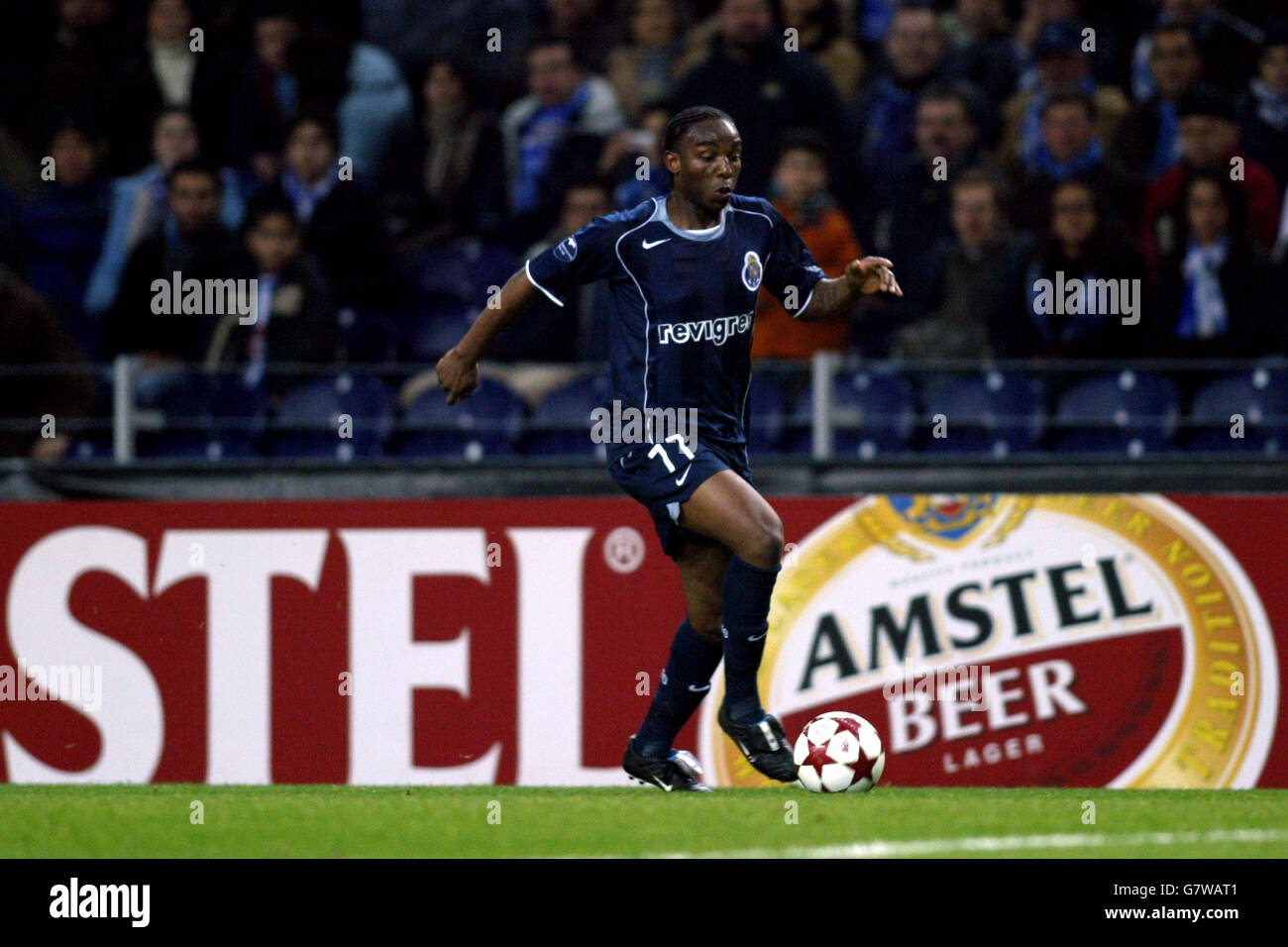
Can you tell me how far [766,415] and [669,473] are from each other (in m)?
3.09

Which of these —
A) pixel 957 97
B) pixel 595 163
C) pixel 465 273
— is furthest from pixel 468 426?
pixel 957 97

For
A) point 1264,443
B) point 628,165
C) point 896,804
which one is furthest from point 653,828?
point 628,165

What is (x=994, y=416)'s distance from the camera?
9344mm

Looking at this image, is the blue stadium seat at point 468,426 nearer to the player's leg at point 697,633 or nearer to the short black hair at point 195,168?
the short black hair at point 195,168

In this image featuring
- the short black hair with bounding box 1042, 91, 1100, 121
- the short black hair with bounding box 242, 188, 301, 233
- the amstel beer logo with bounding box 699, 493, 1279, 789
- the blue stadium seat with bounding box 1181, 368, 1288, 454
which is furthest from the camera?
the short black hair with bounding box 242, 188, 301, 233

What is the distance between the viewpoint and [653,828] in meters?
5.62

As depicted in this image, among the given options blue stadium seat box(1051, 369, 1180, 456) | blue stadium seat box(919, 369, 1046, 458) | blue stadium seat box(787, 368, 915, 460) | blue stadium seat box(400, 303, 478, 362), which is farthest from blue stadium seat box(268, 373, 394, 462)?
blue stadium seat box(1051, 369, 1180, 456)

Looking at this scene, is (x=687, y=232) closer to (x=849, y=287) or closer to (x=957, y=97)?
(x=849, y=287)

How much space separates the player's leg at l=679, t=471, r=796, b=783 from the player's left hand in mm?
746

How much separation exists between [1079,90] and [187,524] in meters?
5.09

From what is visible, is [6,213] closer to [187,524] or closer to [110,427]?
[110,427]

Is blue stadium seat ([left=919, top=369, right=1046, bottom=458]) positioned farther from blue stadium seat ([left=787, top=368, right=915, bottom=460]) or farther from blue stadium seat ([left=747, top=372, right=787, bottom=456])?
blue stadium seat ([left=747, top=372, right=787, bottom=456])

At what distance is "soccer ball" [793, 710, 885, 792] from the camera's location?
657cm

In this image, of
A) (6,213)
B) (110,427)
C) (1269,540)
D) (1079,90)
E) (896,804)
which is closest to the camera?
(896,804)
